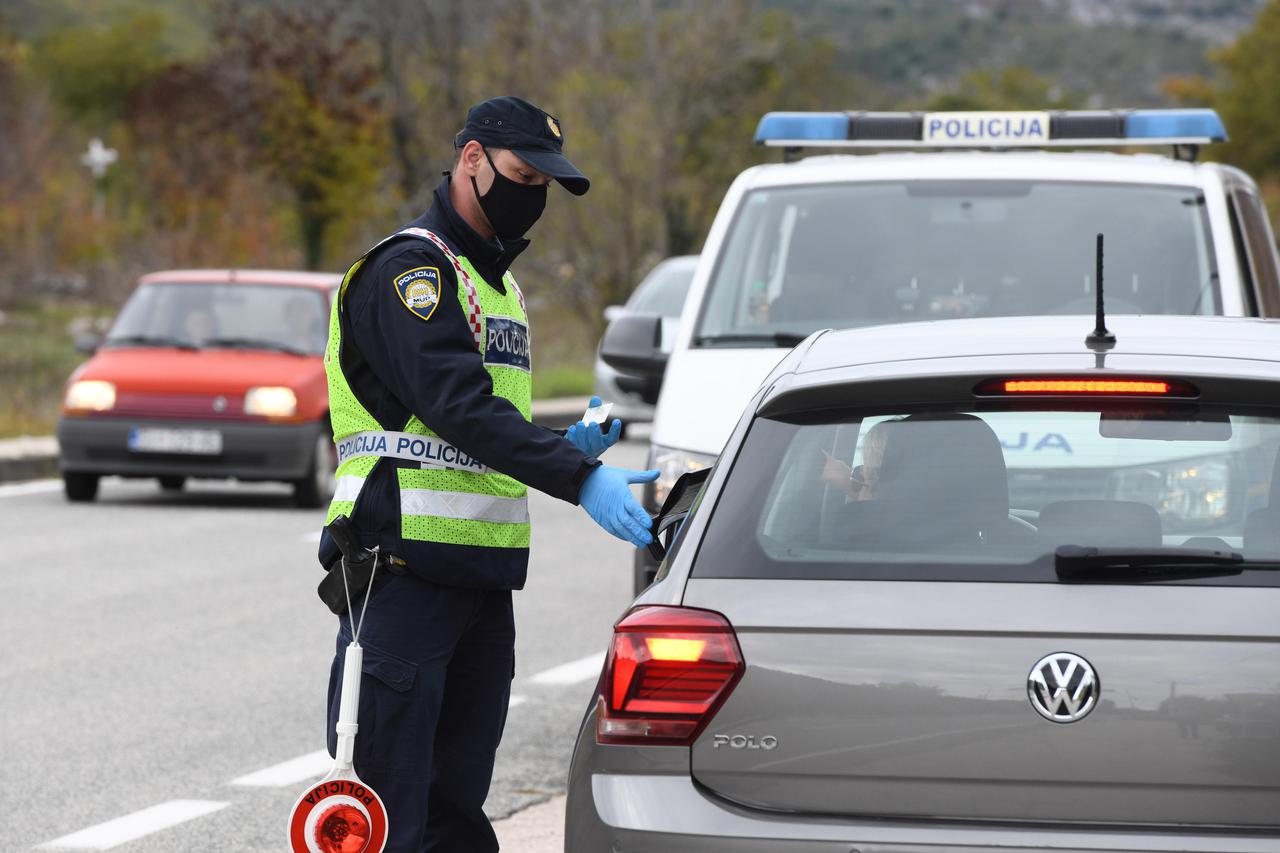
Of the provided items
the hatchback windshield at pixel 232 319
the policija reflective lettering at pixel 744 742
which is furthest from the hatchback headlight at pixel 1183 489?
the hatchback windshield at pixel 232 319

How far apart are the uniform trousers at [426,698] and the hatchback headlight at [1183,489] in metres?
1.41

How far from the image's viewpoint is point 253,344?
1548 cm

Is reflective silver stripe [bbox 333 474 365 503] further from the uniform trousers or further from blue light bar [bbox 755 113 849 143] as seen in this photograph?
blue light bar [bbox 755 113 849 143]

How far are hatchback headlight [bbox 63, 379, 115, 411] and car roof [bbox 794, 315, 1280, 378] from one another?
11363mm

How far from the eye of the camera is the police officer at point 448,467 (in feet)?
13.5

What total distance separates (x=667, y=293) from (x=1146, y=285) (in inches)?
533

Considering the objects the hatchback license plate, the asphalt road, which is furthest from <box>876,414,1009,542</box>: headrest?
the hatchback license plate

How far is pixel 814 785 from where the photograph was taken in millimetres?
3355

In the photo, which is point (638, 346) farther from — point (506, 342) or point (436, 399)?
point (436, 399)

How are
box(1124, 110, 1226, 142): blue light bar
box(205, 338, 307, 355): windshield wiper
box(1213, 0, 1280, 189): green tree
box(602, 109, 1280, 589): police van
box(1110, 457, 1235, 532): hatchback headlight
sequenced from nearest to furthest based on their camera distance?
box(1110, 457, 1235, 532): hatchback headlight, box(602, 109, 1280, 589): police van, box(1124, 110, 1226, 142): blue light bar, box(205, 338, 307, 355): windshield wiper, box(1213, 0, 1280, 189): green tree

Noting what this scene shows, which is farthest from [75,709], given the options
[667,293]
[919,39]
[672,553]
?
[919,39]

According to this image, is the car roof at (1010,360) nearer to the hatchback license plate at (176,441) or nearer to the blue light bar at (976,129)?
the blue light bar at (976,129)

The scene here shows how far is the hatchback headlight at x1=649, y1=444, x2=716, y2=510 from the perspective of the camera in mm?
6859

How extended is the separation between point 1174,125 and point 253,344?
868 cm
